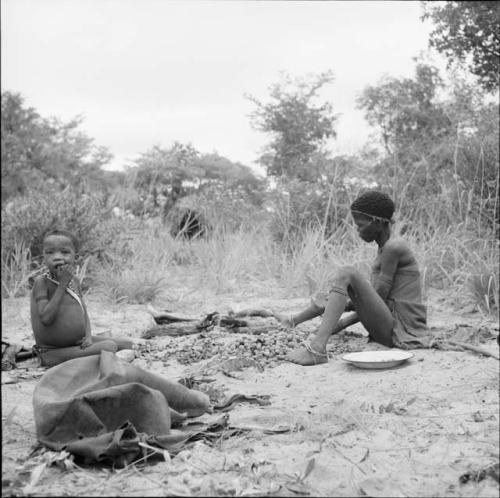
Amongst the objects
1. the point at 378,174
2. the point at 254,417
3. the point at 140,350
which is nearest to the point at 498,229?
the point at 378,174

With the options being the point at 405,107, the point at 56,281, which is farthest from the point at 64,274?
the point at 405,107

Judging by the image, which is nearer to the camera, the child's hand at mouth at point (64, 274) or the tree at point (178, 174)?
the child's hand at mouth at point (64, 274)

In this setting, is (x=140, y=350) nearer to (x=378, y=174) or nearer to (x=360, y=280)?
(x=360, y=280)

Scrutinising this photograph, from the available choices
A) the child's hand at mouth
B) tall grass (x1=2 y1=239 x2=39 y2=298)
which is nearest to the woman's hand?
the child's hand at mouth

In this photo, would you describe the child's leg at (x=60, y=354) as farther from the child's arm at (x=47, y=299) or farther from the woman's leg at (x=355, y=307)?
the woman's leg at (x=355, y=307)

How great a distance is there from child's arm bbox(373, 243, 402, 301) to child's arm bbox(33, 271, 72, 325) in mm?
1969

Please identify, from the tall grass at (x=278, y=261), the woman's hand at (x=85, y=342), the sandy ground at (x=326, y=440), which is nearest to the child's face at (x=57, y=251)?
the woman's hand at (x=85, y=342)

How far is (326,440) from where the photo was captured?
2508 mm

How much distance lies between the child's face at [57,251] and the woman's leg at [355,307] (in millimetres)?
1414

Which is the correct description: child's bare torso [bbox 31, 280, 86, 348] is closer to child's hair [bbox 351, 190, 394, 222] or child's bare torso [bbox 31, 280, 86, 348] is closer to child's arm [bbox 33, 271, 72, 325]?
child's arm [bbox 33, 271, 72, 325]

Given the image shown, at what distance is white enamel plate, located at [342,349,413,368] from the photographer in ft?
12.0

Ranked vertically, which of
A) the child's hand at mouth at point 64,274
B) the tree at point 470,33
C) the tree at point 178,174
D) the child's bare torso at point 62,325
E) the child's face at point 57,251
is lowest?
the child's bare torso at point 62,325

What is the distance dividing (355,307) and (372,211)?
2.05 feet

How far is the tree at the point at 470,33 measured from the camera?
281 inches
